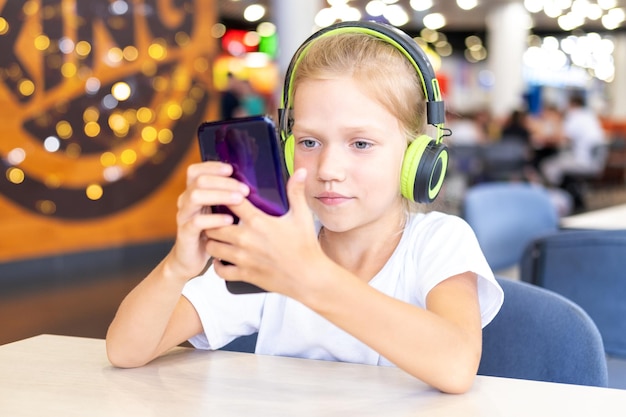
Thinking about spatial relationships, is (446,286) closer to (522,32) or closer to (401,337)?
(401,337)

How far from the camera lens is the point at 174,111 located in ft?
20.4

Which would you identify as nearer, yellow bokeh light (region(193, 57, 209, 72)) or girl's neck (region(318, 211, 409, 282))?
girl's neck (region(318, 211, 409, 282))

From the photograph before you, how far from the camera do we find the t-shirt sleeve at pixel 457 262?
106cm

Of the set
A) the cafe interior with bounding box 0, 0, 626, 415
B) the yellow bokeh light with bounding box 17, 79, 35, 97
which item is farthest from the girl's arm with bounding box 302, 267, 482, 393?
the yellow bokeh light with bounding box 17, 79, 35, 97

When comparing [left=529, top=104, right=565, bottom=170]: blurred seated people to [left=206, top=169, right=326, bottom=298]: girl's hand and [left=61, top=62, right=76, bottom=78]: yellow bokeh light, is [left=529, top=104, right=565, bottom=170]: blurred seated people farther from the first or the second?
[left=206, top=169, right=326, bottom=298]: girl's hand

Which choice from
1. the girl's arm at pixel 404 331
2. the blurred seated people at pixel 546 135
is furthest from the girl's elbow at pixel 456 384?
the blurred seated people at pixel 546 135

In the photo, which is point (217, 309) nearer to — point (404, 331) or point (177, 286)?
point (177, 286)

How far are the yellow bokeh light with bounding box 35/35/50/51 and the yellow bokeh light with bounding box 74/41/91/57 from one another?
23cm

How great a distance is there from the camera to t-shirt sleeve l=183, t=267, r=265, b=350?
1.19m

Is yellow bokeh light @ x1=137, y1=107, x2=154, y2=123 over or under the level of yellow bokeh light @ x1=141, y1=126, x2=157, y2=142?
over

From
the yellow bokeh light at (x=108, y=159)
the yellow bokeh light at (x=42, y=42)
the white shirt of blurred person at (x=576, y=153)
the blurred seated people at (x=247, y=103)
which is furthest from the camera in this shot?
the white shirt of blurred person at (x=576, y=153)

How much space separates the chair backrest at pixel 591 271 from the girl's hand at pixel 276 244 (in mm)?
1266

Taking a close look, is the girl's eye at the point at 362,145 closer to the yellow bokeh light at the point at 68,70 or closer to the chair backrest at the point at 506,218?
the chair backrest at the point at 506,218

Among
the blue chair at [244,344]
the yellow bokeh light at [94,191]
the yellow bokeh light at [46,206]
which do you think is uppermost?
the blue chair at [244,344]
